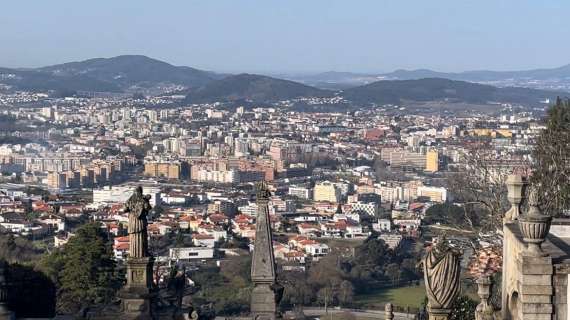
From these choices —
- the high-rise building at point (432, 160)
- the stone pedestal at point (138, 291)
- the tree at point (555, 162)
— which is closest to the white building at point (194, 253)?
the tree at point (555, 162)

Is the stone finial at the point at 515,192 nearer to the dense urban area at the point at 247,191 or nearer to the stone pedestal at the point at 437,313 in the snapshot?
the stone pedestal at the point at 437,313

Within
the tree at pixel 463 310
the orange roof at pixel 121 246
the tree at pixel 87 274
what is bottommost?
the orange roof at pixel 121 246

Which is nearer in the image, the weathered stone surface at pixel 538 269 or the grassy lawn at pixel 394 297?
the weathered stone surface at pixel 538 269

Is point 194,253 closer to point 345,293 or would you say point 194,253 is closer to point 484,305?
point 345,293

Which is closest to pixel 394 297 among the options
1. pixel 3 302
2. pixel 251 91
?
pixel 3 302

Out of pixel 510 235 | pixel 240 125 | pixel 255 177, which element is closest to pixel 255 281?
pixel 510 235

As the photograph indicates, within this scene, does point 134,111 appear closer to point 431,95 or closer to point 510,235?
point 431,95
